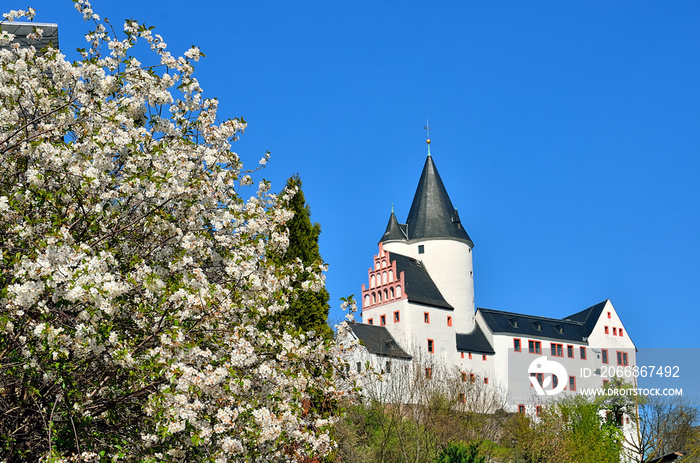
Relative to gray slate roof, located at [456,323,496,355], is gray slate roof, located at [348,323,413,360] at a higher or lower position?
lower

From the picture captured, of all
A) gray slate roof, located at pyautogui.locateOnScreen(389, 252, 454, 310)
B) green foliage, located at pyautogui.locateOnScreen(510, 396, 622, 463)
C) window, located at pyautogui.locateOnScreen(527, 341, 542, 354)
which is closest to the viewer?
green foliage, located at pyautogui.locateOnScreen(510, 396, 622, 463)

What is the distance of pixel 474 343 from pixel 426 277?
660cm

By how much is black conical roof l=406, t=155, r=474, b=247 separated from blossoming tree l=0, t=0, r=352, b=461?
57239 millimetres

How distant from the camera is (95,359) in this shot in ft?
22.7

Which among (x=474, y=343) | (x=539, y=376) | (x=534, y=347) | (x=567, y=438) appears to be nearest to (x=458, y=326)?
(x=474, y=343)

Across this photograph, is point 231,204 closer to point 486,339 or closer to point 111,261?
point 111,261

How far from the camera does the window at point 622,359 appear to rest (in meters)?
71.4

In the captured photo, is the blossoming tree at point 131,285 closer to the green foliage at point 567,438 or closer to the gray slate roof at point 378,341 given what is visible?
the green foliage at point 567,438

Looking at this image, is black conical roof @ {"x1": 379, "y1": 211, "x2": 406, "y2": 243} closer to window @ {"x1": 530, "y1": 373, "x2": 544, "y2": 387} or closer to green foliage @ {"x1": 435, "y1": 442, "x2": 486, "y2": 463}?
window @ {"x1": 530, "y1": 373, "x2": 544, "y2": 387}

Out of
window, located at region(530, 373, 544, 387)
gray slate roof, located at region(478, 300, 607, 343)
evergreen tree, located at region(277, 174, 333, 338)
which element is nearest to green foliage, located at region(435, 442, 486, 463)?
evergreen tree, located at region(277, 174, 333, 338)

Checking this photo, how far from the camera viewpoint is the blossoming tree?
21.2ft

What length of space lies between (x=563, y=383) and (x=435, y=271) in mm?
15219

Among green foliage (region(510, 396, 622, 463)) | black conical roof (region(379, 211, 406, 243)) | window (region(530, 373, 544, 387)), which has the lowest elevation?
green foliage (region(510, 396, 622, 463))

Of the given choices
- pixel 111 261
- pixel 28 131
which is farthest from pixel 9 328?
pixel 28 131
